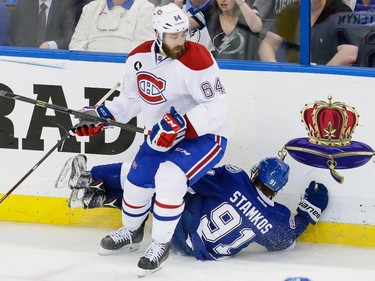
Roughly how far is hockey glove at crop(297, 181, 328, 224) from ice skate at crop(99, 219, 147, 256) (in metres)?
0.74

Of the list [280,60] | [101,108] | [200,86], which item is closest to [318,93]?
[280,60]

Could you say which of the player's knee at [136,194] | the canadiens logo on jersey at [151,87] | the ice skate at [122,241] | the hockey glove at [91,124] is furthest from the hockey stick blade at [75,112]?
the ice skate at [122,241]

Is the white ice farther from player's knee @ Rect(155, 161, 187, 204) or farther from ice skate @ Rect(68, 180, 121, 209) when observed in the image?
player's knee @ Rect(155, 161, 187, 204)

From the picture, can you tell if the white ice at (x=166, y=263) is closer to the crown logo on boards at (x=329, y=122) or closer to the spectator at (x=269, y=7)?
the crown logo on boards at (x=329, y=122)

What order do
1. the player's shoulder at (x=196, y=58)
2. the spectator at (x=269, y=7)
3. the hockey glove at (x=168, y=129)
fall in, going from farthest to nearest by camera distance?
1. the spectator at (x=269, y=7)
2. the player's shoulder at (x=196, y=58)
3. the hockey glove at (x=168, y=129)

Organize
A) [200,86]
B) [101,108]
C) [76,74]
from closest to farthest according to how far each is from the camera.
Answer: [200,86] → [101,108] → [76,74]

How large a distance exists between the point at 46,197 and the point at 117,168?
474 mm

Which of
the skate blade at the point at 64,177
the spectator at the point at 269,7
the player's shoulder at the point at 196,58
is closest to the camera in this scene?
the player's shoulder at the point at 196,58

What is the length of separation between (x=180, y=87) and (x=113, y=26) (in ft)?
2.37

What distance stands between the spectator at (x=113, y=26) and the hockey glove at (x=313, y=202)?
1053 mm

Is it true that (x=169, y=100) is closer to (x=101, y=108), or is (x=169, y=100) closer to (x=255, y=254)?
(x=101, y=108)

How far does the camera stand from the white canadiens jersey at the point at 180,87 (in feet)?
14.7

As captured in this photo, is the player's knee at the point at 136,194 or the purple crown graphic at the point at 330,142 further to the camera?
the purple crown graphic at the point at 330,142

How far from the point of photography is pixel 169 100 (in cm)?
462
